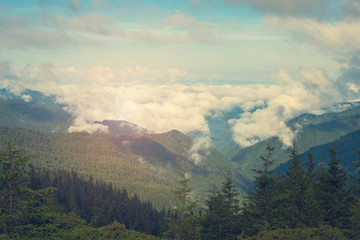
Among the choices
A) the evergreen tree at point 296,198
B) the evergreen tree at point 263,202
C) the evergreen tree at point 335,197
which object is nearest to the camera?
the evergreen tree at point 296,198

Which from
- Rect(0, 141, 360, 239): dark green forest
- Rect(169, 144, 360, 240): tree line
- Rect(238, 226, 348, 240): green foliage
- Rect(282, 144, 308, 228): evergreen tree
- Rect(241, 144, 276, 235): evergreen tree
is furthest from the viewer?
Rect(241, 144, 276, 235): evergreen tree

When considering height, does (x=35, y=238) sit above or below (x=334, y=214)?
below

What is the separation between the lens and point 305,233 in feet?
147

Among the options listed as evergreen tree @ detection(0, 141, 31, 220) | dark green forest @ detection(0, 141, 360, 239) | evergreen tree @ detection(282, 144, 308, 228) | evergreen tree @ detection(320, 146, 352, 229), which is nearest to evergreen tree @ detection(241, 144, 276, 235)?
dark green forest @ detection(0, 141, 360, 239)

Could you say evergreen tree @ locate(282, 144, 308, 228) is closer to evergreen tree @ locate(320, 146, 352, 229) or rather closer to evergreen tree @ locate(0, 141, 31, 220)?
evergreen tree @ locate(320, 146, 352, 229)

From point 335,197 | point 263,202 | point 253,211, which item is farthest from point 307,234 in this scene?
point 335,197

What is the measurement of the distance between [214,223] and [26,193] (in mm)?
42750

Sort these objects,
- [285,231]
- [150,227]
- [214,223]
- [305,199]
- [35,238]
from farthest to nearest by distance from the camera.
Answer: [150,227], [214,223], [305,199], [285,231], [35,238]

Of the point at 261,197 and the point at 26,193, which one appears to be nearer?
the point at 26,193

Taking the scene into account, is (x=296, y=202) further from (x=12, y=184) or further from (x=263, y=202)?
(x=12, y=184)

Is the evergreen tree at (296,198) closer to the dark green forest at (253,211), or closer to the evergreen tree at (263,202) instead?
the dark green forest at (253,211)

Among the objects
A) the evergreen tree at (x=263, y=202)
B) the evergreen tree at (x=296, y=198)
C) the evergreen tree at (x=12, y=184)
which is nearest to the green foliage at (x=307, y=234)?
the evergreen tree at (x=296, y=198)

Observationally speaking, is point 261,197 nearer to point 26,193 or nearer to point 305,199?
point 305,199

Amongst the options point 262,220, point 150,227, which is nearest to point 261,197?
point 262,220
